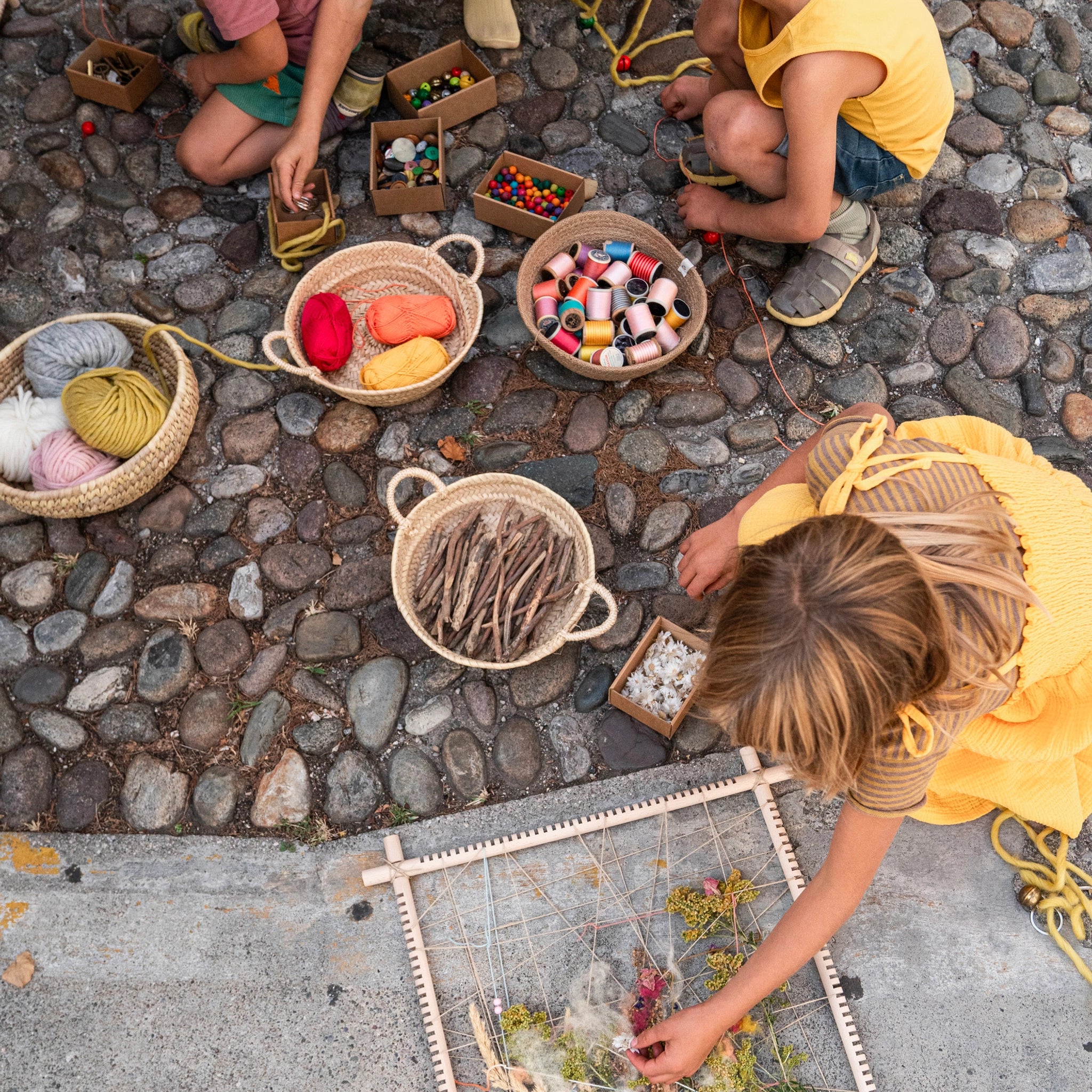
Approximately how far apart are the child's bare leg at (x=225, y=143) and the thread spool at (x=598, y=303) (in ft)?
4.41

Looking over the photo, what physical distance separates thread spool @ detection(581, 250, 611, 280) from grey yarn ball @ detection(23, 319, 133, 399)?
166 cm

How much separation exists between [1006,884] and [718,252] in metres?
2.38

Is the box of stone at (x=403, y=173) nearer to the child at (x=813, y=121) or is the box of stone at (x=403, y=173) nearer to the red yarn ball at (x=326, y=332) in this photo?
the red yarn ball at (x=326, y=332)

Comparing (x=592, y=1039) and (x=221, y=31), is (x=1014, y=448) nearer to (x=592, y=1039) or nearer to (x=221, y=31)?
(x=592, y=1039)

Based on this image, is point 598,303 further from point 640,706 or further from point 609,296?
point 640,706

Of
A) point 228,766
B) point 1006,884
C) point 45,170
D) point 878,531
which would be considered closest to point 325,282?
point 45,170

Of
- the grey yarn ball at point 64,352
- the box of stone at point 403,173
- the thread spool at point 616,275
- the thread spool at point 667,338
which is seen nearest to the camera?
the grey yarn ball at point 64,352

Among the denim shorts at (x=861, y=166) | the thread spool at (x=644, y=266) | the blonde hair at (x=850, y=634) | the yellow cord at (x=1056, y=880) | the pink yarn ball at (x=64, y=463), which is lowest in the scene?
the yellow cord at (x=1056, y=880)

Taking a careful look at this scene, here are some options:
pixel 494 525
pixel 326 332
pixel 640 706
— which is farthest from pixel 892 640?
pixel 326 332

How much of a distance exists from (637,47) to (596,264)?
4.15 ft

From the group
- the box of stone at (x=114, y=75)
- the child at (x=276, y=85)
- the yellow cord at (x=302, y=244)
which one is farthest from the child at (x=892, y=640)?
the box of stone at (x=114, y=75)

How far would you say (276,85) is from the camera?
334 centimetres

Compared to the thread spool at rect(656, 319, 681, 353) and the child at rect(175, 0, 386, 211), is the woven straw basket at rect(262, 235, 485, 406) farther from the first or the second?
the thread spool at rect(656, 319, 681, 353)

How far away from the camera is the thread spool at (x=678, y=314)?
3.11 metres
